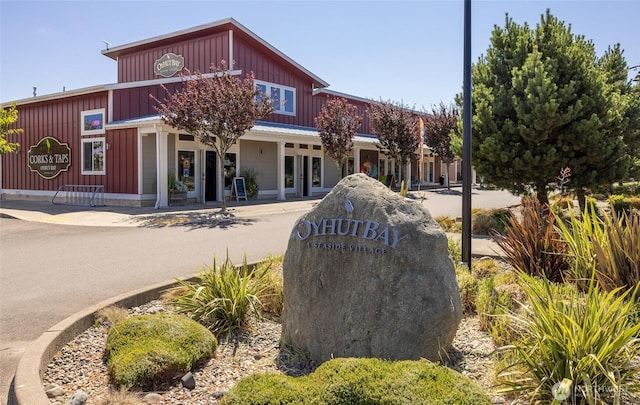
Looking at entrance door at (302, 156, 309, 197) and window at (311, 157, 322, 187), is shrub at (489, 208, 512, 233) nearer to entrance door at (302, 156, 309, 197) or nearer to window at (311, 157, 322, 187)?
entrance door at (302, 156, 309, 197)

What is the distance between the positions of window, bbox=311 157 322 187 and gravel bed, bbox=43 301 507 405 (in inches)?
893

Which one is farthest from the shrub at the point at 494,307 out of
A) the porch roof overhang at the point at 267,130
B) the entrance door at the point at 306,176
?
the entrance door at the point at 306,176

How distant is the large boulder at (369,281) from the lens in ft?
11.6

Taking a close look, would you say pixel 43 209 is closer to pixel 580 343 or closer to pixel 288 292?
pixel 288 292

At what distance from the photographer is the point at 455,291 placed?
374 centimetres

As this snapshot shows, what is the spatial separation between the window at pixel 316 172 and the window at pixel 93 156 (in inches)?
436

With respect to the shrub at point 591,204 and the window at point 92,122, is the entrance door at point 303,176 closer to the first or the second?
the window at point 92,122

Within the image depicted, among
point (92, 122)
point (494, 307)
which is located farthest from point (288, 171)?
point (494, 307)

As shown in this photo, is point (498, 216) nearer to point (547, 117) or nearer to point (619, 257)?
point (547, 117)

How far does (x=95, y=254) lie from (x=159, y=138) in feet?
31.0

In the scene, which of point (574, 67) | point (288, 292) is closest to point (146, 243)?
point (288, 292)

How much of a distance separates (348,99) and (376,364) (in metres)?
30.2

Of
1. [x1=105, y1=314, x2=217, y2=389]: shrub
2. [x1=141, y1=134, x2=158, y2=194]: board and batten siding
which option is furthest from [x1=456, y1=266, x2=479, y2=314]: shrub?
[x1=141, y1=134, x2=158, y2=194]: board and batten siding

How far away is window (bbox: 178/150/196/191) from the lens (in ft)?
66.7
